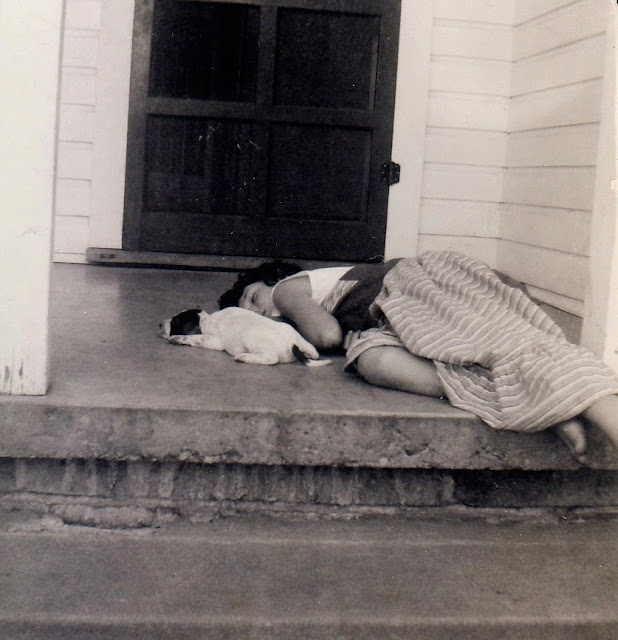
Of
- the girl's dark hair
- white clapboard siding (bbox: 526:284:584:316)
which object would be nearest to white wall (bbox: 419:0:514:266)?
white clapboard siding (bbox: 526:284:584:316)

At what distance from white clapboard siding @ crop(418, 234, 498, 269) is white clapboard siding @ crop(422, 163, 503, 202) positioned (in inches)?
8.8

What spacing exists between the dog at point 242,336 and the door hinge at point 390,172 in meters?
2.10

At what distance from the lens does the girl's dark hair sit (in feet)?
11.7

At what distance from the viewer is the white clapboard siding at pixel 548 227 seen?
3.96 metres

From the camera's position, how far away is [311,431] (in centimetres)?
220

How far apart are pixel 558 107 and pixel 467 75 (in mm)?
792

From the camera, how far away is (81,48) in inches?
187

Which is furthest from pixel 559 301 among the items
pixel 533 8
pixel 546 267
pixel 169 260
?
pixel 169 260

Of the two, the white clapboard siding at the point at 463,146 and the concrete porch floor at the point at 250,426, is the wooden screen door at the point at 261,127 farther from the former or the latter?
the concrete porch floor at the point at 250,426

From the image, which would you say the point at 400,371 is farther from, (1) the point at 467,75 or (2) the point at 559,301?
(1) the point at 467,75

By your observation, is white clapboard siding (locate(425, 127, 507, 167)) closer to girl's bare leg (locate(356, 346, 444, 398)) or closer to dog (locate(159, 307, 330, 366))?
dog (locate(159, 307, 330, 366))

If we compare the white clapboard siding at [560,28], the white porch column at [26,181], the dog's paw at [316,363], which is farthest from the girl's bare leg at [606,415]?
the white clapboard siding at [560,28]

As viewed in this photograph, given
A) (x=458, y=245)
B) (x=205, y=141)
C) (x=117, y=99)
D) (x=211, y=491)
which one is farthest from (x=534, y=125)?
(x=211, y=491)

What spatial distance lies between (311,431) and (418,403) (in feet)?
1.08
